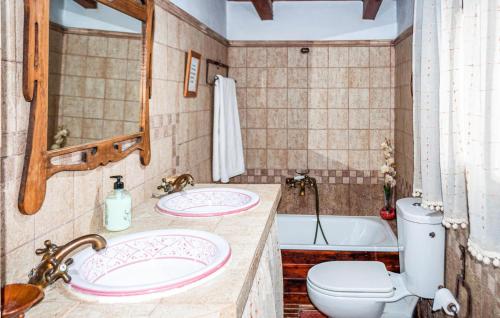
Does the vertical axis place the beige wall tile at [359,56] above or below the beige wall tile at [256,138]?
above

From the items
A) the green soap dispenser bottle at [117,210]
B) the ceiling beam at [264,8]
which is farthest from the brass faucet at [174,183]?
the ceiling beam at [264,8]

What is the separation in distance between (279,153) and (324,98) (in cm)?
69

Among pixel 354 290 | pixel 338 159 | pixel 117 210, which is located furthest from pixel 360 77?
pixel 117 210

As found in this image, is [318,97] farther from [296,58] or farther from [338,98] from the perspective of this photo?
[296,58]

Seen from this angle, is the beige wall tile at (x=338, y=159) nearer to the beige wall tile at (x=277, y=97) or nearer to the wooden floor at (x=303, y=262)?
the beige wall tile at (x=277, y=97)

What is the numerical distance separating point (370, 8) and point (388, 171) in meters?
1.43

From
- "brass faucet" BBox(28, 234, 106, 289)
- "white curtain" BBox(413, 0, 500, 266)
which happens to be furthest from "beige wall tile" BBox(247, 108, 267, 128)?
"brass faucet" BBox(28, 234, 106, 289)

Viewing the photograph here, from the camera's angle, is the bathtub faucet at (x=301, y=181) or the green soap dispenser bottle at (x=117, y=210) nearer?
the green soap dispenser bottle at (x=117, y=210)

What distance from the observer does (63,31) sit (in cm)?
115

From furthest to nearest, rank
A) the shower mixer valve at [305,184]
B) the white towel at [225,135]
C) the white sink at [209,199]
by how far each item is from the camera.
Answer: the shower mixer valve at [305,184]
the white towel at [225,135]
the white sink at [209,199]

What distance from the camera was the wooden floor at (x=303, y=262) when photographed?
2.82 m

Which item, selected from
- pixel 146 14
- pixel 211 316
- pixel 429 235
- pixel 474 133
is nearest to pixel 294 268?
pixel 429 235

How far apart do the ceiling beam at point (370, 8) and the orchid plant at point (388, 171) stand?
1153mm

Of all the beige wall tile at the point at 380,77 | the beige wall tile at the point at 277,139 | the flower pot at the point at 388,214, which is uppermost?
the beige wall tile at the point at 380,77
